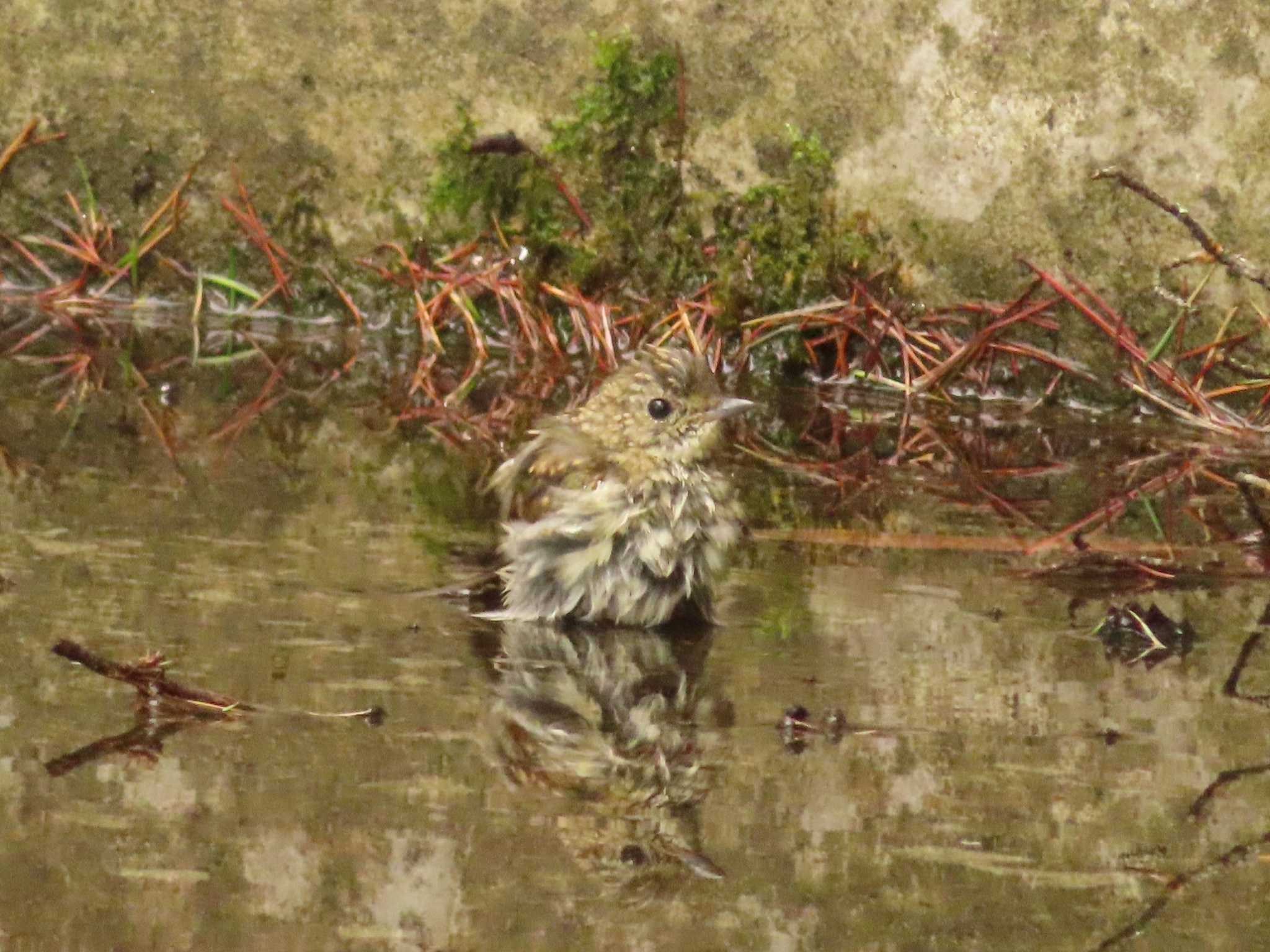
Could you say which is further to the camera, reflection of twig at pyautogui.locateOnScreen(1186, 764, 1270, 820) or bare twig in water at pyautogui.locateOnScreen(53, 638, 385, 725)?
bare twig in water at pyautogui.locateOnScreen(53, 638, 385, 725)

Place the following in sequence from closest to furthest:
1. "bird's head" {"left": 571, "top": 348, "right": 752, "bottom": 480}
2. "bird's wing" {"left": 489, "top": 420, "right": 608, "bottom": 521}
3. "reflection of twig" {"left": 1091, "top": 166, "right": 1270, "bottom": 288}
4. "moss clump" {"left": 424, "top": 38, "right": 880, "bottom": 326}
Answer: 1. "bird's wing" {"left": 489, "top": 420, "right": 608, "bottom": 521}
2. "bird's head" {"left": 571, "top": 348, "right": 752, "bottom": 480}
3. "reflection of twig" {"left": 1091, "top": 166, "right": 1270, "bottom": 288}
4. "moss clump" {"left": 424, "top": 38, "right": 880, "bottom": 326}

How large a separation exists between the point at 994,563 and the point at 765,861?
1.98 m

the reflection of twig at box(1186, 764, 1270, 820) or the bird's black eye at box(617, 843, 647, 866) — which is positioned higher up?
the reflection of twig at box(1186, 764, 1270, 820)

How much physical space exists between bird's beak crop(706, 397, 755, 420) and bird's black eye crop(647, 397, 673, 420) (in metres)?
0.11

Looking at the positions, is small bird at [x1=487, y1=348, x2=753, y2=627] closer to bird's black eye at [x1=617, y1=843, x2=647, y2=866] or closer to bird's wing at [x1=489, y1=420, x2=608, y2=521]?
bird's wing at [x1=489, y1=420, x2=608, y2=521]

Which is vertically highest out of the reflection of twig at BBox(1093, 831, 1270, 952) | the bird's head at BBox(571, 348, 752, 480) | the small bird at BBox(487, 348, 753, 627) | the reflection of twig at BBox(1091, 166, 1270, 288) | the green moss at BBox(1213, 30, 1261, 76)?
the green moss at BBox(1213, 30, 1261, 76)

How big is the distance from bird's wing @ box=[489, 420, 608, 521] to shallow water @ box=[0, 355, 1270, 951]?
187mm

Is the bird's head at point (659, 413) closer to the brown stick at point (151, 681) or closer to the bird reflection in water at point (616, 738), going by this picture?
the bird reflection in water at point (616, 738)

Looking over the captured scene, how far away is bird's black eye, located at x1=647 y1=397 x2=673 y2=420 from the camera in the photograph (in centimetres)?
429

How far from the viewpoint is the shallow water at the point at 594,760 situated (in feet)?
7.66

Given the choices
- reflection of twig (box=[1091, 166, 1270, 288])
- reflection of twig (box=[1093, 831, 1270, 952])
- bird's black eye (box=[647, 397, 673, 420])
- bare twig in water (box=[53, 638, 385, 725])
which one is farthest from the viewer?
reflection of twig (box=[1091, 166, 1270, 288])

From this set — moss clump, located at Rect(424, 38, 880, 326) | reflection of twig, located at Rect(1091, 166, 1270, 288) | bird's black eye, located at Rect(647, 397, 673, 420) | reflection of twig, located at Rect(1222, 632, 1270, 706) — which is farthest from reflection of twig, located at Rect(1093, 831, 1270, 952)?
moss clump, located at Rect(424, 38, 880, 326)

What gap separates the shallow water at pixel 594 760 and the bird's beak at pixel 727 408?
352mm

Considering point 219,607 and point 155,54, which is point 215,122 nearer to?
point 155,54
